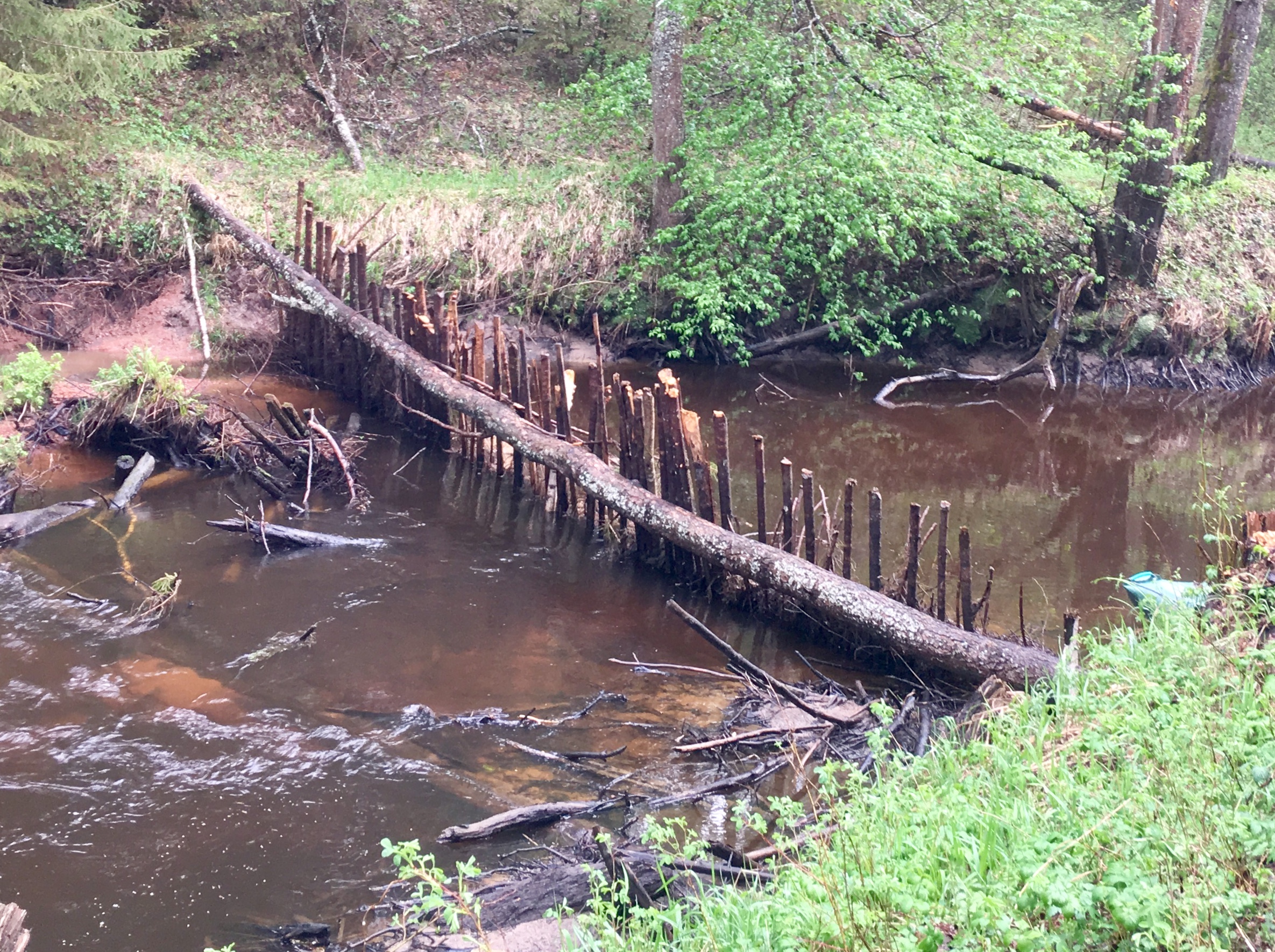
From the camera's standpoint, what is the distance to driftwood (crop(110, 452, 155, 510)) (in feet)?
25.5

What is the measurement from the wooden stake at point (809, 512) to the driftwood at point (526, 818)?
2.18 m

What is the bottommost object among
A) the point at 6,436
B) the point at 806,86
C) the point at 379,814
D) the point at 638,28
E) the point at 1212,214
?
the point at 379,814

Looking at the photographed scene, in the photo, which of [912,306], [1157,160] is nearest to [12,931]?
[912,306]

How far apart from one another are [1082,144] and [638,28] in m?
8.38

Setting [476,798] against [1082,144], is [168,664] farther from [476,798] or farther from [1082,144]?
[1082,144]

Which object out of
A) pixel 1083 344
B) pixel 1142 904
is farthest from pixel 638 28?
pixel 1142 904

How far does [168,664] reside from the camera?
5594 millimetres

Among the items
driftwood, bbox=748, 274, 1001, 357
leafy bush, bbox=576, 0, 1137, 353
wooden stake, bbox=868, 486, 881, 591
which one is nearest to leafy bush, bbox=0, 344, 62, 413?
leafy bush, bbox=576, 0, 1137, 353

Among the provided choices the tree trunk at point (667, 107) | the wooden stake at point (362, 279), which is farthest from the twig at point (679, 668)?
the tree trunk at point (667, 107)

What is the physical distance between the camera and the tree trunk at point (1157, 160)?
452 inches

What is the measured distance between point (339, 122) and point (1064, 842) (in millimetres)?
15463

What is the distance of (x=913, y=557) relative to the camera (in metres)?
5.42

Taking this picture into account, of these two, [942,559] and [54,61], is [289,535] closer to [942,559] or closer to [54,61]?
[942,559]

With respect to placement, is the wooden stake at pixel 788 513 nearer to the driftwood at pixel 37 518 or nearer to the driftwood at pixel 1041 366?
the driftwood at pixel 37 518
